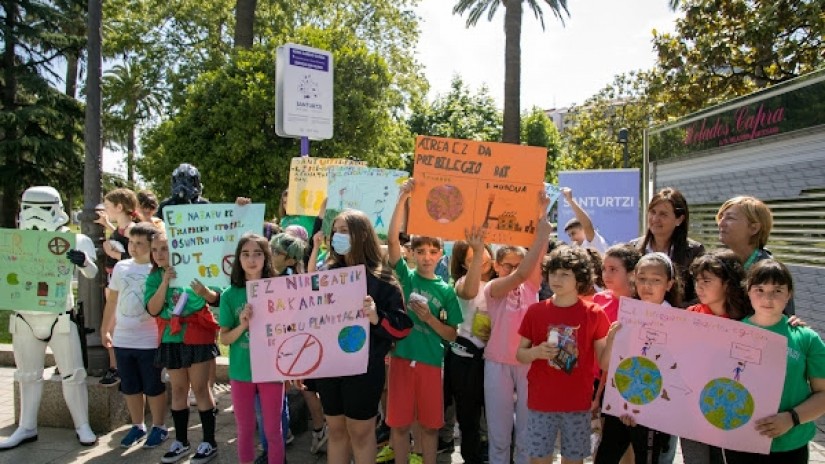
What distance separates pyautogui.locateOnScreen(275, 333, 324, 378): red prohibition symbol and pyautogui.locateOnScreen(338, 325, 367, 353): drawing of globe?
0.14m

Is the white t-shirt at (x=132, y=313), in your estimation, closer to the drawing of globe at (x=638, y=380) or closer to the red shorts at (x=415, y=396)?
the red shorts at (x=415, y=396)

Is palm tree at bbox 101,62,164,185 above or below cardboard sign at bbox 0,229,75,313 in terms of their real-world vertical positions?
above

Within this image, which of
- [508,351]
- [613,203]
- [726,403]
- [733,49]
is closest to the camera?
[726,403]

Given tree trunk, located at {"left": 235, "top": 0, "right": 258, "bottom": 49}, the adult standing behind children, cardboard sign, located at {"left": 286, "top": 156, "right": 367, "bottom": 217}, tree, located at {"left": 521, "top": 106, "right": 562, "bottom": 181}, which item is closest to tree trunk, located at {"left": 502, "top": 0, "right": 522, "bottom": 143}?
tree trunk, located at {"left": 235, "top": 0, "right": 258, "bottom": 49}

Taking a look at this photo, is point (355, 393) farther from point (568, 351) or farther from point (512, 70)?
point (512, 70)

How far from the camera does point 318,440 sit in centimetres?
488

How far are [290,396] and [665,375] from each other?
3.36m

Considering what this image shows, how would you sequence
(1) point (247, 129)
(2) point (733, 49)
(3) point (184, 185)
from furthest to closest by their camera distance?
(1) point (247, 129) < (2) point (733, 49) < (3) point (184, 185)

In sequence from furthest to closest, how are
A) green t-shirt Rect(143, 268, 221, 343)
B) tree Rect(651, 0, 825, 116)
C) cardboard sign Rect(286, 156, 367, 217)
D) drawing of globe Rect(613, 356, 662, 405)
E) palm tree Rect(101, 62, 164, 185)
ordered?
palm tree Rect(101, 62, 164, 185)
tree Rect(651, 0, 825, 116)
cardboard sign Rect(286, 156, 367, 217)
green t-shirt Rect(143, 268, 221, 343)
drawing of globe Rect(613, 356, 662, 405)

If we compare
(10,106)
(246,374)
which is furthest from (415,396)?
(10,106)

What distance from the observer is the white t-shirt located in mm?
4742

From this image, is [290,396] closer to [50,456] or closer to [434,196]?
[50,456]

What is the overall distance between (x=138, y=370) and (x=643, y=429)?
3792mm

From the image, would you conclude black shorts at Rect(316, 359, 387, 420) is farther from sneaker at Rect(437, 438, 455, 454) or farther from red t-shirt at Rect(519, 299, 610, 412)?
sneaker at Rect(437, 438, 455, 454)
